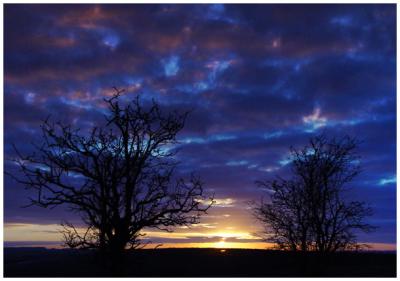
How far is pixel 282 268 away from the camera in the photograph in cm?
5188

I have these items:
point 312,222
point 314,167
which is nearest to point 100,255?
point 312,222

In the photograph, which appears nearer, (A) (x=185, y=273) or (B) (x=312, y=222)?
(B) (x=312, y=222)

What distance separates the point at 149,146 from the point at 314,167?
1354cm

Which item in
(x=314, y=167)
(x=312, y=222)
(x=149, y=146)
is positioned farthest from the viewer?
(x=314, y=167)

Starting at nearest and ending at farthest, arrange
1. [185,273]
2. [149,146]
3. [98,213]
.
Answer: [98,213], [149,146], [185,273]

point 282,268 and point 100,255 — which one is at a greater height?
point 100,255

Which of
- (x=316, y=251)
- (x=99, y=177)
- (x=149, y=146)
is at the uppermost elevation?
(x=149, y=146)

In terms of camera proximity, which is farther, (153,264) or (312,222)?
(153,264)

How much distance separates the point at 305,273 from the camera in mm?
32781

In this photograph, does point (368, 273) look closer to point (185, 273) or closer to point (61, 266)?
point (185, 273)

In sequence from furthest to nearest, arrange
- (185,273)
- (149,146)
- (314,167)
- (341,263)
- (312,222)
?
(341,263), (185,273), (314,167), (312,222), (149,146)

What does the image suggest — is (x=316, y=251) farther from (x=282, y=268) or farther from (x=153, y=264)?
(x=153, y=264)

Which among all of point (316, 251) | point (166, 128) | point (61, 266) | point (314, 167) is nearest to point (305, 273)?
point (316, 251)

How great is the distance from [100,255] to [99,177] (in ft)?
12.7
